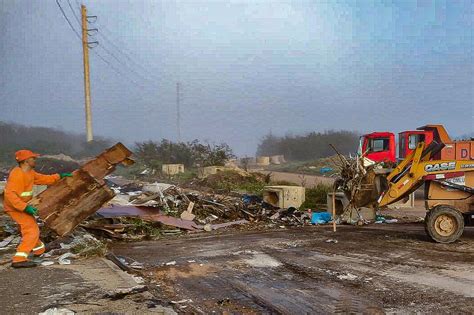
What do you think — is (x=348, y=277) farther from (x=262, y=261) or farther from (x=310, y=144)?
(x=310, y=144)

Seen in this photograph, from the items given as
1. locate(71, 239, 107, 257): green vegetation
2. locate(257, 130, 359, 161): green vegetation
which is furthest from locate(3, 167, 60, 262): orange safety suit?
locate(257, 130, 359, 161): green vegetation

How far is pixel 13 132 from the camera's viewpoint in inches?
1710

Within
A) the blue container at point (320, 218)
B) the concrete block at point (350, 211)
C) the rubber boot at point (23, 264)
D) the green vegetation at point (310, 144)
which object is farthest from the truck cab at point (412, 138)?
the green vegetation at point (310, 144)

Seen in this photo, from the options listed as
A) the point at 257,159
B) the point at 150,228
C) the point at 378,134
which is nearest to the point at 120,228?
the point at 150,228

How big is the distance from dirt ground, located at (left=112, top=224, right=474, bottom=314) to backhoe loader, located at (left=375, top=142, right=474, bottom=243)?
1.58ft

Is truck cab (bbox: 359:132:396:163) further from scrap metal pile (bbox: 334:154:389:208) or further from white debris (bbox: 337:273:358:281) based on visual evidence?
white debris (bbox: 337:273:358:281)

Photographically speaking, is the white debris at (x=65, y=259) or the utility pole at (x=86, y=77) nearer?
the white debris at (x=65, y=259)

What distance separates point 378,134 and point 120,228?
492 inches

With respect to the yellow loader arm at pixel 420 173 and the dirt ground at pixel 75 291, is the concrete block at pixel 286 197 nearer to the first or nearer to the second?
the yellow loader arm at pixel 420 173

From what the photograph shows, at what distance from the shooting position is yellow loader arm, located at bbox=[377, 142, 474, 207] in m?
10.1

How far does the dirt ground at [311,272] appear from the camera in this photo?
18.6ft

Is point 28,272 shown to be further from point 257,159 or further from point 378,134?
point 257,159

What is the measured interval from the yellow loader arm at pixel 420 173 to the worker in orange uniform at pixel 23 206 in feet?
23.8

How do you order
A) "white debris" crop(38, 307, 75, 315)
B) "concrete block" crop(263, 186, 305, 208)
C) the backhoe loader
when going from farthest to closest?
"concrete block" crop(263, 186, 305, 208) → the backhoe loader → "white debris" crop(38, 307, 75, 315)
